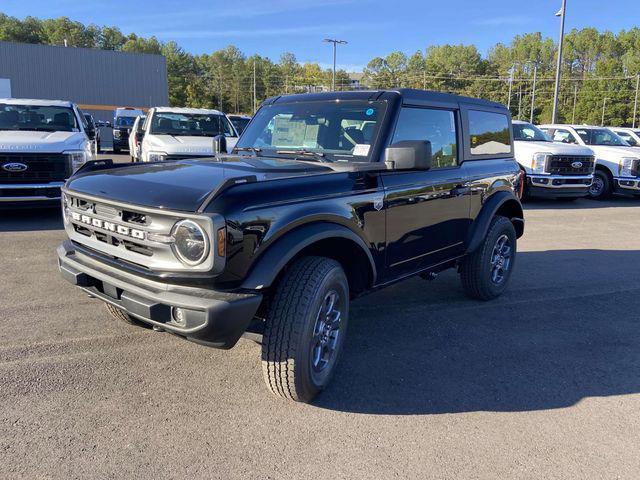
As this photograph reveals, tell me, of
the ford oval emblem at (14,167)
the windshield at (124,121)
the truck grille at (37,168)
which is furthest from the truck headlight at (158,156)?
the windshield at (124,121)

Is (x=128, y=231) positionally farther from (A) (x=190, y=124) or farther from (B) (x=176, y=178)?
(A) (x=190, y=124)

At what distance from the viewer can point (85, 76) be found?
4116 centimetres

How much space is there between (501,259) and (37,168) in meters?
7.08

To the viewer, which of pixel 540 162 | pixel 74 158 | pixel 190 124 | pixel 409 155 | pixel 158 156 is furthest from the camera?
pixel 540 162

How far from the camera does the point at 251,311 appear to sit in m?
2.73

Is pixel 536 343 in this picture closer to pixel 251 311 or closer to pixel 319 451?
pixel 319 451

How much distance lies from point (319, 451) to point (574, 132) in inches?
602

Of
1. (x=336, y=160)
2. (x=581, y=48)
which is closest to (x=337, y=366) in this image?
(x=336, y=160)

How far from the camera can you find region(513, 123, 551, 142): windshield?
14.1 meters

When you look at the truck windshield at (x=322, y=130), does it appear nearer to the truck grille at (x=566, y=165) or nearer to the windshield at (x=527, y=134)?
the truck grille at (x=566, y=165)

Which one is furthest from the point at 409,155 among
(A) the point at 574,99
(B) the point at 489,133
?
(A) the point at 574,99

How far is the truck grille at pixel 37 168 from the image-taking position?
8.04 meters

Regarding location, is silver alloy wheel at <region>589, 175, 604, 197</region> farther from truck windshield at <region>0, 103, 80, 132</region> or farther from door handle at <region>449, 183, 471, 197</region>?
truck windshield at <region>0, 103, 80, 132</region>

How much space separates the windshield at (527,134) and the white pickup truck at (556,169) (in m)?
0.70
